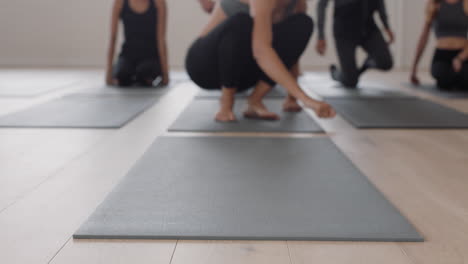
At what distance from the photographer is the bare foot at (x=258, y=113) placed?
2188 mm

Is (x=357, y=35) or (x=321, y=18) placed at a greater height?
(x=321, y=18)

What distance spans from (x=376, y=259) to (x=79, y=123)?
63.5 inches

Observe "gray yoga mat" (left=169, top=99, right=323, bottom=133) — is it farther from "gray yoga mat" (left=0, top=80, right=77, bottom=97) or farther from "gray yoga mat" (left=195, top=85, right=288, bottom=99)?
"gray yoga mat" (left=0, top=80, right=77, bottom=97)

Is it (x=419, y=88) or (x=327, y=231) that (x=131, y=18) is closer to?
(x=419, y=88)

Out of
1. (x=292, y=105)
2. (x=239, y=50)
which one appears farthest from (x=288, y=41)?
(x=292, y=105)

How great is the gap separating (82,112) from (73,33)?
3.86m

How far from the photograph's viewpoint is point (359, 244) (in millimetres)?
892

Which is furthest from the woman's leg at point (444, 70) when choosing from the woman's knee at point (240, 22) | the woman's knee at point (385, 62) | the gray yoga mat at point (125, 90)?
the gray yoga mat at point (125, 90)

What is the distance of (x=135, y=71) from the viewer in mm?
3580

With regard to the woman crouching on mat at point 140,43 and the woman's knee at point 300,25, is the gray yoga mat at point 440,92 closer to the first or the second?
the woman's knee at point 300,25

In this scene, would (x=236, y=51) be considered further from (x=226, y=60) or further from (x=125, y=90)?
(x=125, y=90)

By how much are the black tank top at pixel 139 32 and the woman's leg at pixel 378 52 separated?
1673 millimetres

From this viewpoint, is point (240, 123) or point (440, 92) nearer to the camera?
point (240, 123)

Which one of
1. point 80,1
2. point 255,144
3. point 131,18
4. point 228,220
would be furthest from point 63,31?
point 228,220
